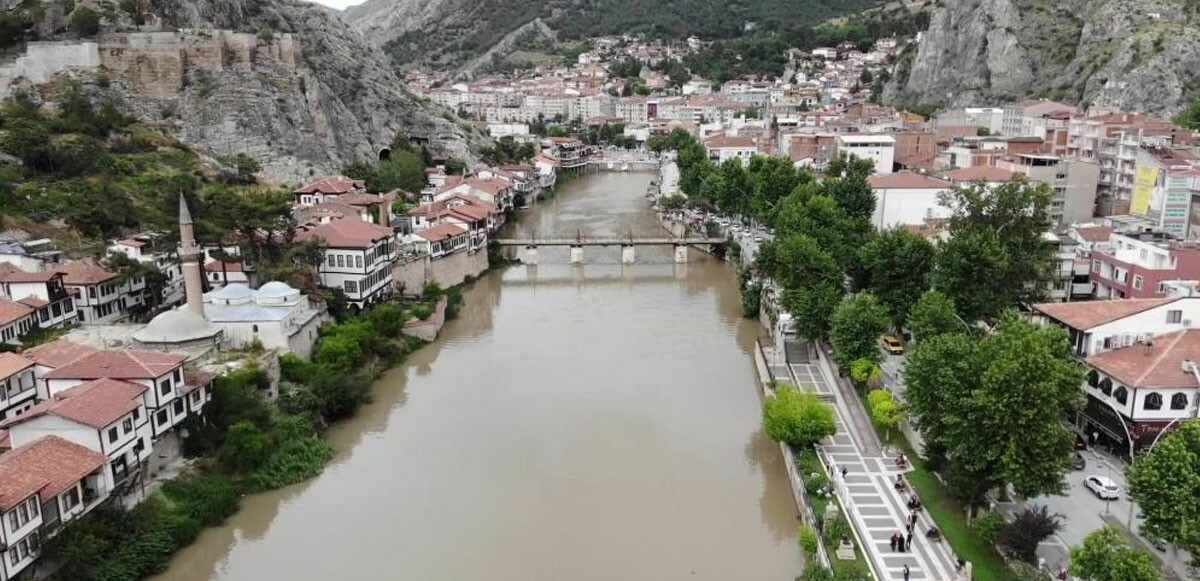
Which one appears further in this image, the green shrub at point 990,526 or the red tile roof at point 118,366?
the red tile roof at point 118,366

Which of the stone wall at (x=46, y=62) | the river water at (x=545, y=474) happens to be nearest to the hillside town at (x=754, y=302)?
the river water at (x=545, y=474)

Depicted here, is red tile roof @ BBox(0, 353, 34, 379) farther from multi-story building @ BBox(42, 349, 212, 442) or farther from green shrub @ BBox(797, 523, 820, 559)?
green shrub @ BBox(797, 523, 820, 559)

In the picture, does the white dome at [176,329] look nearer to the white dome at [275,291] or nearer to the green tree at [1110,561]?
the white dome at [275,291]

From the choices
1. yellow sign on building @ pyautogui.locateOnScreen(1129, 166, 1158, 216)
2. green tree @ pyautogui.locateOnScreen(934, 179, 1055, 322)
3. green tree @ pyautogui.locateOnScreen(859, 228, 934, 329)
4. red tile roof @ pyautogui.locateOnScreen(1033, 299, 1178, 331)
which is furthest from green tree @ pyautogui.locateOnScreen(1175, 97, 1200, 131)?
red tile roof @ pyautogui.locateOnScreen(1033, 299, 1178, 331)

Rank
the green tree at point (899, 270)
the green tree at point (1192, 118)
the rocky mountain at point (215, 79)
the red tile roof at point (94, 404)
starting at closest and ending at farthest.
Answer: the red tile roof at point (94, 404), the green tree at point (899, 270), the rocky mountain at point (215, 79), the green tree at point (1192, 118)

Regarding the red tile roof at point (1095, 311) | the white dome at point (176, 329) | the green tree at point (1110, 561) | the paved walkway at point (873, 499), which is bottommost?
the paved walkway at point (873, 499)

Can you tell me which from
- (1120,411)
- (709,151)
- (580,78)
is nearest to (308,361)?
(1120,411)
